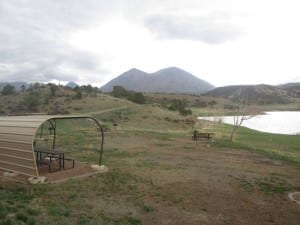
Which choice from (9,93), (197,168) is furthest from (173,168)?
(9,93)

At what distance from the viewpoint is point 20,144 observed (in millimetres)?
10867

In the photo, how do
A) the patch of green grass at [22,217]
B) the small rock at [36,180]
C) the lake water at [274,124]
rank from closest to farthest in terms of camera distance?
the patch of green grass at [22,217] < the small rock at [36,180] < the lake water at [274,124]

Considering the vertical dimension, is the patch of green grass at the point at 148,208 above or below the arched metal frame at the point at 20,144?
below

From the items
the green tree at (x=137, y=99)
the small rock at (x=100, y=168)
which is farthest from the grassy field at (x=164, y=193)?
the green tree at (x=137, y=99)

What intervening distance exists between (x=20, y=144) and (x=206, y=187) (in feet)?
20.5

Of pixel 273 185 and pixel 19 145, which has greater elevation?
pixel 19 145

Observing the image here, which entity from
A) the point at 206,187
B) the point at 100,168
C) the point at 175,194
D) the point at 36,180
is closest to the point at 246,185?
the point at 206,187

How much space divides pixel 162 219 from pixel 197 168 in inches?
248

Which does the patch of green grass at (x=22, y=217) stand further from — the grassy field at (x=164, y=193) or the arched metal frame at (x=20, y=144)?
the arched metal frame at (x=20, y=144)

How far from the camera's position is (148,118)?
142 ft

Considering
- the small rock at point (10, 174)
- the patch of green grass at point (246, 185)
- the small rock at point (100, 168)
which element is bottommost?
the patch of green grass at point (246, 185)

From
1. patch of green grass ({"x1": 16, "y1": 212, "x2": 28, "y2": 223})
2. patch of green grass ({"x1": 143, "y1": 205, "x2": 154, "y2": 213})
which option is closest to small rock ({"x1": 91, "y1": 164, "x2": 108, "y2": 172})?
patch of green grass ({"x1": 143, "y1": 205, "x2": 154, "y2": 213})

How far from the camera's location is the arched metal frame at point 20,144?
1053 centimetres

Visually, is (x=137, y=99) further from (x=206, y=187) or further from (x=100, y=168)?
(x=206, y=187)
